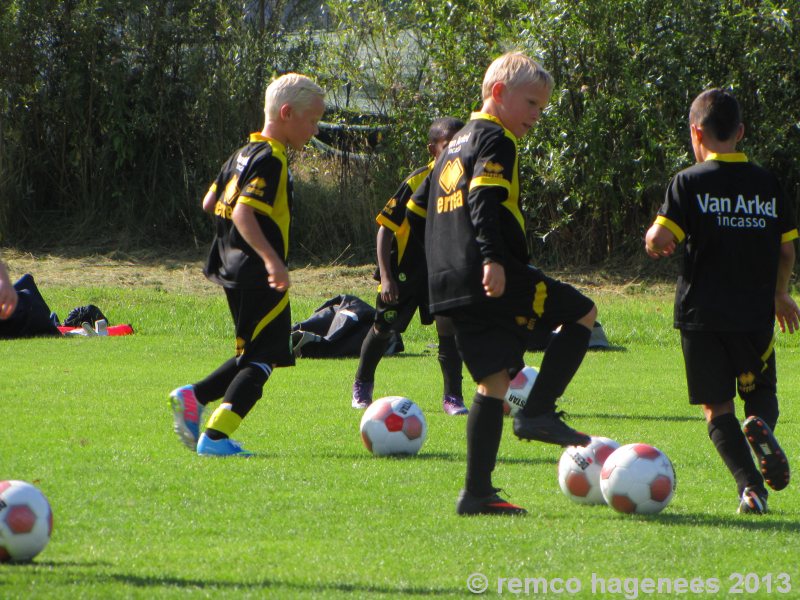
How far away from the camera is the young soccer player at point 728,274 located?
4.56 m

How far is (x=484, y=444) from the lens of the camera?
14.7 feet

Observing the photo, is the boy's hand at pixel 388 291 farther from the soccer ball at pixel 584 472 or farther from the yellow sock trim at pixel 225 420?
the soccer ball at pixel 584 472

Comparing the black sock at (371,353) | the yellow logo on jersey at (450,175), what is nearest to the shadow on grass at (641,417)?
the black sock at (371,353)

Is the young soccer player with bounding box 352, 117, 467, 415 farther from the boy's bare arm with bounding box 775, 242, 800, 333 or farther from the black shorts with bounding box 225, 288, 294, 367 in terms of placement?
the boy's bare arm with bounding box 775, 242, 800, 333

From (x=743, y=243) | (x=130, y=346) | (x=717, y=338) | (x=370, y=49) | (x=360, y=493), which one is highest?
(x=370, y=49)

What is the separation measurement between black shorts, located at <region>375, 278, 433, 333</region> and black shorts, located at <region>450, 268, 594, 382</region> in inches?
115

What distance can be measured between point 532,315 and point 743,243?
87 centimetres

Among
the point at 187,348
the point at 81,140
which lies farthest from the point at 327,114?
the point at 187,348

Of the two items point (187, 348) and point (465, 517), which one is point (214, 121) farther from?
point (465, 517)

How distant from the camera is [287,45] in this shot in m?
19.0

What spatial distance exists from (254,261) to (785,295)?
8.05ft

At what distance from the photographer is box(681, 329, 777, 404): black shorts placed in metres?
4.63

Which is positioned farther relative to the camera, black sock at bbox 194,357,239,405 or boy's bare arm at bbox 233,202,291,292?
black sock at bbox 194,357,239,405

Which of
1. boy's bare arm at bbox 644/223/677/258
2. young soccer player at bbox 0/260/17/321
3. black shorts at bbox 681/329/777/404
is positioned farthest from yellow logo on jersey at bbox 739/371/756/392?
young soccer player at bbox 0/260/17/321
